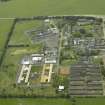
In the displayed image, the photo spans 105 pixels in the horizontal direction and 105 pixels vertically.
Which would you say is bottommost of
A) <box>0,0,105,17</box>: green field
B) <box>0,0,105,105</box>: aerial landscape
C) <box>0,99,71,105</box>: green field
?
<box>0,99,71,105</box>: green field

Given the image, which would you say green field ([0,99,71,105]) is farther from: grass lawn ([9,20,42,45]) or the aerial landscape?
grass lawn ([9,20,42,45])

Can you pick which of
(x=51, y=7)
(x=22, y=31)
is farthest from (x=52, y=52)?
(x=51, y=7)

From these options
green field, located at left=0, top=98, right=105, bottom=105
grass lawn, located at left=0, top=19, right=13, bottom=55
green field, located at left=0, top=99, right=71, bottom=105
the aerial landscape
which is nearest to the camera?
green field, located at left=0, top=98, right=105, bottom=105

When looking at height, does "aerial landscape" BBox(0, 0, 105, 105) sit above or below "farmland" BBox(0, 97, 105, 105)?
above

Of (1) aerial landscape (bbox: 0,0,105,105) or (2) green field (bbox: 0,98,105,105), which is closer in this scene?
(2) green field (bbox: 0,98,105,105)

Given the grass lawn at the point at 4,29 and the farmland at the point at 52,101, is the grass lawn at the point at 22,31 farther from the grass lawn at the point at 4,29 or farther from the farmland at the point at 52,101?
the farmland at the point at 52,101

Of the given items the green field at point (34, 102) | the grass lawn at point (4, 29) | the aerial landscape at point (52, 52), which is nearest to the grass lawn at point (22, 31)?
the aerial landscape at point (52, 52)

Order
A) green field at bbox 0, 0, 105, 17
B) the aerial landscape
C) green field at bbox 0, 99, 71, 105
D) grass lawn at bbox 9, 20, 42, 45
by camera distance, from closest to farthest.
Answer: green field at bbox 0, 99, 71, 105, the aerial landscape, grass lawn at bbox 9, 20, 42, 45, green field at bbox 0, 0, 105, 17

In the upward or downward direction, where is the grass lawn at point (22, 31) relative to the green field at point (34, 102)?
upward

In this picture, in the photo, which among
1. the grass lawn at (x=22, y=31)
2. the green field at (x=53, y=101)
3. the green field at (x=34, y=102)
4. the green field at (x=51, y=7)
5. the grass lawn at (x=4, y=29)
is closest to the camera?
the green field at (x=53, y=101)

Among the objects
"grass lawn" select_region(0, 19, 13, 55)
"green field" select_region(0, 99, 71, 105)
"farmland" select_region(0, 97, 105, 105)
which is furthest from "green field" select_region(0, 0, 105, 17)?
"green field" select_region(0, 99, 71, 105)
